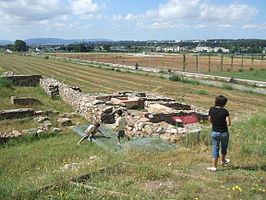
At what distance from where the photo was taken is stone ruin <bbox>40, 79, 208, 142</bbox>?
32.4ft

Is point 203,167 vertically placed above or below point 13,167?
above

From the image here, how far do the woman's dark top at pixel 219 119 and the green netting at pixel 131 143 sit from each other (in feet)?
6.53

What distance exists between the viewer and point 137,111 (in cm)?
1500

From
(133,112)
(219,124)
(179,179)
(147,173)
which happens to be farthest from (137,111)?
(179,179)

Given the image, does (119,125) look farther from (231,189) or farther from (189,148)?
(231,189)

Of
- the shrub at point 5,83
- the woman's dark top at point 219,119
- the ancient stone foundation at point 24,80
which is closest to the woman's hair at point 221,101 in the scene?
the woman's dark top at point 219,119

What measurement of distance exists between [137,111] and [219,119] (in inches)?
364

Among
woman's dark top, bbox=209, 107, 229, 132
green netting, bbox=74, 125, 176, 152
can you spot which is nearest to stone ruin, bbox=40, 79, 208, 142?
green netting, bbox=74, 125, 176, 152

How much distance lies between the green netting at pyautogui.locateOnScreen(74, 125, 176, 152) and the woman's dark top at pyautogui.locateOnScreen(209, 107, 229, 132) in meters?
1.99

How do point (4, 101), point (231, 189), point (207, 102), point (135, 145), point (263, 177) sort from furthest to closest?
1. point (207, 102)
2. point (4, 101)
3. point (135, 145)
4. point (263, 177)
5. point (231, 189)

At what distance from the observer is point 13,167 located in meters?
7.50

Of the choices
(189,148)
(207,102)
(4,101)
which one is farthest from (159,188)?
(207,102)

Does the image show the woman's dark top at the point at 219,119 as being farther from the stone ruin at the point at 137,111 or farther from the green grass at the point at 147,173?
the stone ruin at the point at 137,111

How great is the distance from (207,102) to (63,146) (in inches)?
561
